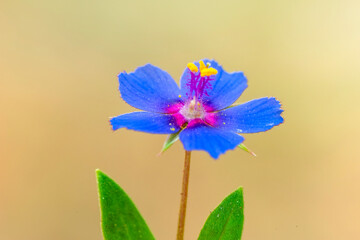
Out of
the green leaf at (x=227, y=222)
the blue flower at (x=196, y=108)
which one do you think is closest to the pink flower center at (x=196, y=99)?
the blue flower at (x=196, y=108)

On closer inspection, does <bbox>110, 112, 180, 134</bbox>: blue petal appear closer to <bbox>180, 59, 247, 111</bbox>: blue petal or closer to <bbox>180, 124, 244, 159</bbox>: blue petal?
<bbox>180, 124, 244, 159</bbox>: blue petal

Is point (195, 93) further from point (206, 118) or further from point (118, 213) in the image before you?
point (118, 213)

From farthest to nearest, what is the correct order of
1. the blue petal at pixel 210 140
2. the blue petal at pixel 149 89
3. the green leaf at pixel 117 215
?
the blue petal at pixel 149 89, the green leaf at pixel 117 215, the blue petal at pixel 210 140

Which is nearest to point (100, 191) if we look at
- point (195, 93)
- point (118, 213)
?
point (118, 213)

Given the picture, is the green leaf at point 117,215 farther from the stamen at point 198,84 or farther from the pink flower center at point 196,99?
the stamen at point 198,84
